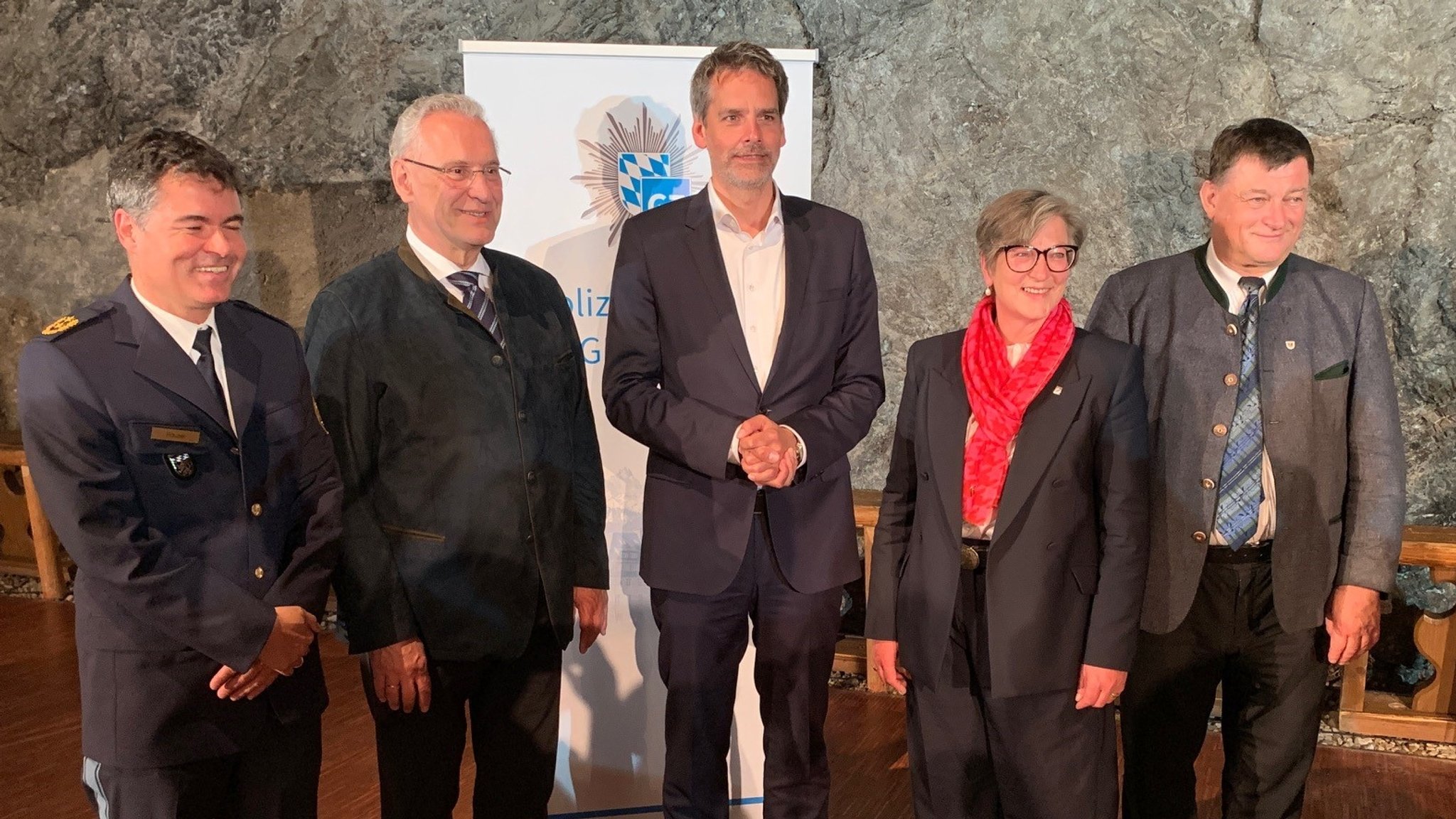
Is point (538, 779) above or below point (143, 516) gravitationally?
below

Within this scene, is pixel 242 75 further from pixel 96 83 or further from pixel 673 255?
pixel 673 255

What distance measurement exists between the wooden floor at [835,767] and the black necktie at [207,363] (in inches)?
65.5

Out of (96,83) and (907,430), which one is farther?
(96,83)

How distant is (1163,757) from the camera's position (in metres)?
2.21

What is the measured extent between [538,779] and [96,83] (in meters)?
3.85

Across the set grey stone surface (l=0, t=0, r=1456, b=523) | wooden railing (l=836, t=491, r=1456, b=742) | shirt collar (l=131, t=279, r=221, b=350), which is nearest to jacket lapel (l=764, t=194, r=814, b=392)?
shirt collar (l=131, t=279, r=221, b=350)

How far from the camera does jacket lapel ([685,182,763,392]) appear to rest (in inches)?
85.2

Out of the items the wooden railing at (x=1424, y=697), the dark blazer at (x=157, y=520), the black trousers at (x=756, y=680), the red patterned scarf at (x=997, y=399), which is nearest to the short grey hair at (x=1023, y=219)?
the red patterned scarf at (x=997, y=399)

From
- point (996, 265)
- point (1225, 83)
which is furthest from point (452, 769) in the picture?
point (1225, 83)

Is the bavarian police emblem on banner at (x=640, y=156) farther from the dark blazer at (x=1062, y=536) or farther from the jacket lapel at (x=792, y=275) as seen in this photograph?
the dark blazer at (x=1062, y=536)

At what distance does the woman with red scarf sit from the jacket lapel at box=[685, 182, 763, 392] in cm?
42

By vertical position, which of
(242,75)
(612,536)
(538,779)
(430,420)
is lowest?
(538,779)

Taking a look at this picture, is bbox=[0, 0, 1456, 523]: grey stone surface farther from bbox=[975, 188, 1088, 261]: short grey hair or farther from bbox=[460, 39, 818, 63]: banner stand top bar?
bbox=[975, 188, 1088, 261]: short grey hair

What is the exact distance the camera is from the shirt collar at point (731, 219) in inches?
88.2
